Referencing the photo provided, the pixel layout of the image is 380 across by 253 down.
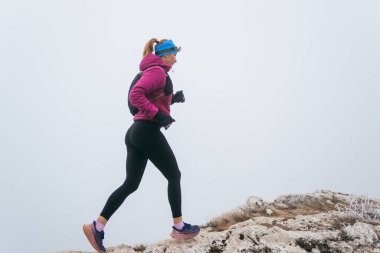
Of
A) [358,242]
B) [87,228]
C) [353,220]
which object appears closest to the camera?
[87,228]

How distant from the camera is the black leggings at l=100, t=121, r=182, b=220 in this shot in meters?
5.66

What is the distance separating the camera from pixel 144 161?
6.07 metres

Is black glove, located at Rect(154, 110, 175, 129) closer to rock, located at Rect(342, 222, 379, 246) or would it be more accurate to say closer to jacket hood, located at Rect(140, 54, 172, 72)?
jacket hood, located at Rect(140, 54, 172, 72)

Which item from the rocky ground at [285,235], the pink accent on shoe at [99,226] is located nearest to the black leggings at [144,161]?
the pink accent on shoe at [99,226]

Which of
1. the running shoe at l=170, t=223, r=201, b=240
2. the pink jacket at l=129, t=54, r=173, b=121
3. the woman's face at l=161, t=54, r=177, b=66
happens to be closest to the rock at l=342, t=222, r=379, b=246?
the running shoe at l=170, t=223, r=201, b=240

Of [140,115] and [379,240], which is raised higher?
[140,115]

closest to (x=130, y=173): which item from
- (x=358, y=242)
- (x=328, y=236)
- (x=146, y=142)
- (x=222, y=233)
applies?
(x=146, y=142)

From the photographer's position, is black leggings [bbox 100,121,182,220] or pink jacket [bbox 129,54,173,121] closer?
pink jacket [bbox 129,54,173,121]

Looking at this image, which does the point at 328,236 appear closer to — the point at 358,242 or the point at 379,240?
the point at 358,242

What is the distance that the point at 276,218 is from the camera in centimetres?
711

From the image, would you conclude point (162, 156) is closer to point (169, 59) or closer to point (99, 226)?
point (99, 226)

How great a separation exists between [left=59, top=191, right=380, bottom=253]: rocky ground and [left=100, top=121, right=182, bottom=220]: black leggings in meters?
0.82

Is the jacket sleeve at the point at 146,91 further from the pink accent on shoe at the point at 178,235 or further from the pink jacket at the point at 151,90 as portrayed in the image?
the pink accent on shoe at the point at 178,235

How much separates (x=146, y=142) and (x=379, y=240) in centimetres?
477
